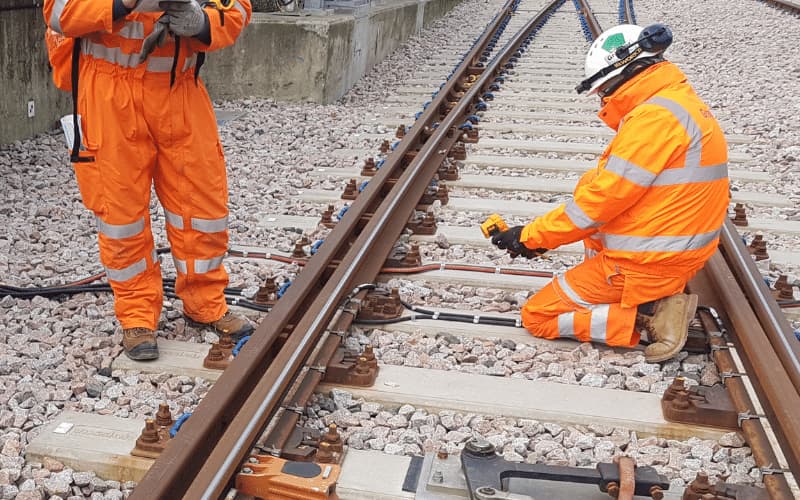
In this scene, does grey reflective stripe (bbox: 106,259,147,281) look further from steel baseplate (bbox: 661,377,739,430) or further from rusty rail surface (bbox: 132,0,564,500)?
steel baseplate (bbox: 661,377,739,430)

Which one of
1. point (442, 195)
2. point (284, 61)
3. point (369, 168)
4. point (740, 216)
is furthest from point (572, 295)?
point (284, 61)

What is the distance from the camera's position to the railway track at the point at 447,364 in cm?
286

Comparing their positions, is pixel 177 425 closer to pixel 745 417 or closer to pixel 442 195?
pixel 745 417

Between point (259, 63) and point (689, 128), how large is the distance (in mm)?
5929

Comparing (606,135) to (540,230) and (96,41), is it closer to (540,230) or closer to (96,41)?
(540,230)

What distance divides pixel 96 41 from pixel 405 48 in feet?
29.8

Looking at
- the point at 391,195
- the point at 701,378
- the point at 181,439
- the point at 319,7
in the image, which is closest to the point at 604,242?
the point at 701,378

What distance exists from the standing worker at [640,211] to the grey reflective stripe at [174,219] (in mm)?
1412

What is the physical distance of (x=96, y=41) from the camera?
11.1ft

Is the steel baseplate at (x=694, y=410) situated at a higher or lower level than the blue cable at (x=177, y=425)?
higher

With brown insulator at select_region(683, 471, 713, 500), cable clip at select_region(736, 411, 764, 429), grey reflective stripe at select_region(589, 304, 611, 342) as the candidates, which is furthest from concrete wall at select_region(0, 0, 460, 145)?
brown insulator at select_region(683, 471, 713, 500)

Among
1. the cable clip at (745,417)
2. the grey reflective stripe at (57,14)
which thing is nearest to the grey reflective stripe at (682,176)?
the cable clip at (745,417)

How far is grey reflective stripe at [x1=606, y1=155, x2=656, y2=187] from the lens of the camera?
11.6 feet

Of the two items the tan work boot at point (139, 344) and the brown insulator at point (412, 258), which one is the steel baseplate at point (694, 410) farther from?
the tan work boot at point (139, 344)
